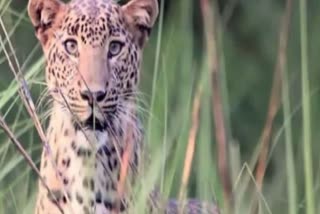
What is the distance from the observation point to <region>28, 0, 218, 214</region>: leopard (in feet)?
12.1

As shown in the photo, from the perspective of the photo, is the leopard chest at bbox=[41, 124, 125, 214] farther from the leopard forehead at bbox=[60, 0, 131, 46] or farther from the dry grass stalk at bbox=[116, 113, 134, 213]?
the leopard forehead at bbox=[60, 0, 131, 46]

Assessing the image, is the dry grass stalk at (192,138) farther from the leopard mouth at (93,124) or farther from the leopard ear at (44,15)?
the leopard ear at (44,15)

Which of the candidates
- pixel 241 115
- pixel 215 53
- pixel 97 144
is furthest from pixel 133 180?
pixel 241 115

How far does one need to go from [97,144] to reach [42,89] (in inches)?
11.2

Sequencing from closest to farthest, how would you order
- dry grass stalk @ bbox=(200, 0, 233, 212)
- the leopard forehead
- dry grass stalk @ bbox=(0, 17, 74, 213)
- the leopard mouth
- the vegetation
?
dry grass stalk @ bbox=(200, 0, 233, 212) → the vegetation → dry grass stalk @ bbox=(0, 17, 74, 213) → the leopard mouth → the leopard forehead

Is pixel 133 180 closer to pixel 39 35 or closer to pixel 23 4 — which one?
pixel 39 35

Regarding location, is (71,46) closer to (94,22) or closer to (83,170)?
(94,22)

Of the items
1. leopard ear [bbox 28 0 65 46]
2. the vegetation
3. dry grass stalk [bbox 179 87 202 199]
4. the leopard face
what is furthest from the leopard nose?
dry grass stalk [bbox 179 87 202 199]

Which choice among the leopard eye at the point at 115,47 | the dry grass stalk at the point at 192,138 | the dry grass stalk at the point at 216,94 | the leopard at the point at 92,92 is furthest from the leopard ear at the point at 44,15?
the dry grass stalk at the point at 216,94

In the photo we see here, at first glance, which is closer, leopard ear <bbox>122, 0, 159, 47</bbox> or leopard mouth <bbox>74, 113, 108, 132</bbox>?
leopard mouth <bbox>74, 113, 108, 132</bbox>

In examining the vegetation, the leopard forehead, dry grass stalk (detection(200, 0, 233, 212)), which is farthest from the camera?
the leopard forehead

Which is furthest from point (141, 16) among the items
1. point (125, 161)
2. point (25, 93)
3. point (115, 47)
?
point (125, 161)

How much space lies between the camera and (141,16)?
3828 millimetres

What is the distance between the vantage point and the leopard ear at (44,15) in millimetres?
3756
